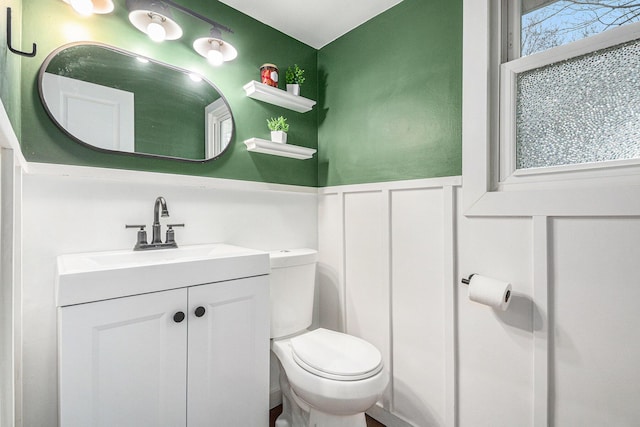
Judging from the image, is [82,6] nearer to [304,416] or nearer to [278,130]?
[278,130]

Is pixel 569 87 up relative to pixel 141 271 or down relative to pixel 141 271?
up

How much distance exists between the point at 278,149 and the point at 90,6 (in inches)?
39.8

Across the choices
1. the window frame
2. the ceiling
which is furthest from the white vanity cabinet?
the ceiling

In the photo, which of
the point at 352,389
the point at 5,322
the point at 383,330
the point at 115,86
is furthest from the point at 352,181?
the point at 5,322

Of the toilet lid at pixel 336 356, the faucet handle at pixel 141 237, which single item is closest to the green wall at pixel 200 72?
the faucet handle at pixel 141 237

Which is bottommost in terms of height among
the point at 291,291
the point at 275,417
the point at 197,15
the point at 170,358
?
the point at 275,417

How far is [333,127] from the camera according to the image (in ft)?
6.69

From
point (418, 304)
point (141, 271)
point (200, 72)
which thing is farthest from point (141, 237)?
point (418, 304)

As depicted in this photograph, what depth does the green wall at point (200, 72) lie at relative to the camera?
1.19 m

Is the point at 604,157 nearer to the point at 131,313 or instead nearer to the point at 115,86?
the point at 131,313

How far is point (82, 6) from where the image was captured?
120 cm

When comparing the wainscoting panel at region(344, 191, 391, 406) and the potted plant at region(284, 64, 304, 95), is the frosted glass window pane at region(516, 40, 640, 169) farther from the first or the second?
the potted plant at region(284, 64, 304, 95)

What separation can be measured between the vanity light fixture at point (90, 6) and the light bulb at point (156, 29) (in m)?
0.15

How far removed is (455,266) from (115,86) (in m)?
1.81
